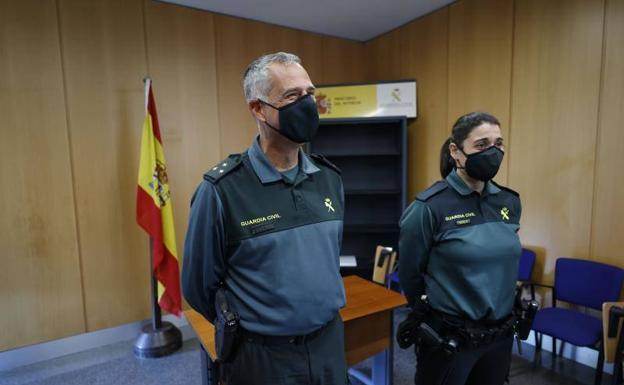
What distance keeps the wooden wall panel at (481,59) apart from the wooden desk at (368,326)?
1.77 m

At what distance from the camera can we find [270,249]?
3.77 ft

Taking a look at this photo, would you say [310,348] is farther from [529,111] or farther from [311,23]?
[311,23]

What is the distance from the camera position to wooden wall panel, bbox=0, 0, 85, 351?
2.79 meters

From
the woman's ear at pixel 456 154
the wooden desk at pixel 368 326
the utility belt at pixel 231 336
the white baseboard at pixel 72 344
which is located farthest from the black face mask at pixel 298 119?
the white baseboard at pixel 72 344

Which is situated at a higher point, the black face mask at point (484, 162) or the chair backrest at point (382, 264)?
the black face mask at point (484, 162)

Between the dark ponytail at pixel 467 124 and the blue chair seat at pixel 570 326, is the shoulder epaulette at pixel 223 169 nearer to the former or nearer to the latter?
the dark ponytail at pixel 467 124

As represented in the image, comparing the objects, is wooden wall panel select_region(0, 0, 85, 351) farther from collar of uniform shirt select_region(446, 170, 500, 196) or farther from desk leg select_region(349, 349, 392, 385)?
collar of uniform shirt select_region(446, 170, 500, 196)

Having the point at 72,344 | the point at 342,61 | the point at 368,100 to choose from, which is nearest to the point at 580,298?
the point at 368,100

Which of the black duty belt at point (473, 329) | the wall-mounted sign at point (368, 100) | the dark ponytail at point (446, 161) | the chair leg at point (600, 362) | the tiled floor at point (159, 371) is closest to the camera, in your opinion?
the black duty belt at point (473, 329)

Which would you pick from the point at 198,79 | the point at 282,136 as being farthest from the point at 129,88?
the point at 282,136

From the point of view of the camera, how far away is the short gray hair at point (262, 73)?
3.79 feet

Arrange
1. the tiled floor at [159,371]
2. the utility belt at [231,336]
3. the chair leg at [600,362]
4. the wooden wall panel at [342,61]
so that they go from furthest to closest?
1. the wooden wall panel at [342,61]
2. the tiled floor at [159,371]
3. the chair leg at [600,362]
4. the utility belt at [231,336]

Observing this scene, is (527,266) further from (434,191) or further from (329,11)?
(329,11)

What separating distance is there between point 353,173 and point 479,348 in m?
2.77
